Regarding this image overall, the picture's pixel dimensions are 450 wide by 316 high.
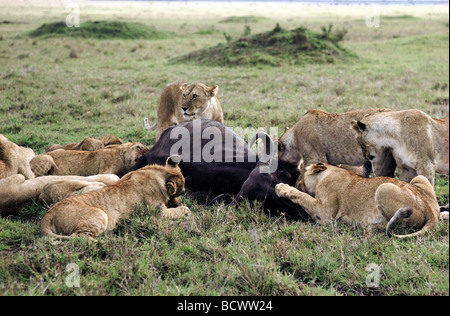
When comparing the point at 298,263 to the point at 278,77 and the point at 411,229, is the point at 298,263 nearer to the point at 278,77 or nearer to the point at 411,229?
the point at 411,229

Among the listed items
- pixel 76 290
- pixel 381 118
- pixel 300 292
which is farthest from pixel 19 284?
pixel 381 118

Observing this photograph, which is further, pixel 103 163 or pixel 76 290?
pixel 103 163

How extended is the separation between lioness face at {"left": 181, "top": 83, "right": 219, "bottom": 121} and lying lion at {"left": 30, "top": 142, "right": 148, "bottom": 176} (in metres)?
1.32

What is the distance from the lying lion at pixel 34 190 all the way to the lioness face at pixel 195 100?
2492 mm

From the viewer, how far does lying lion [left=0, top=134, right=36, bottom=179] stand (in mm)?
5871

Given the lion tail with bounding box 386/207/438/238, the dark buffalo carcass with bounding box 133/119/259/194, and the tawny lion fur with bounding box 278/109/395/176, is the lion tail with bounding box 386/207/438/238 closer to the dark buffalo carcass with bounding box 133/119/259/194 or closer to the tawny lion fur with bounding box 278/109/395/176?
the tawny lion fur with bounding box 278/109/395/176

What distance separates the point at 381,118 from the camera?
568 cm

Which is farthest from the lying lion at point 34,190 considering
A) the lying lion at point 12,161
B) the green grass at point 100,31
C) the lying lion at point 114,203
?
the green grass at point 100,31

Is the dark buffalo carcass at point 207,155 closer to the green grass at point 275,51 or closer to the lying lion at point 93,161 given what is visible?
the lying lion at point 93,161

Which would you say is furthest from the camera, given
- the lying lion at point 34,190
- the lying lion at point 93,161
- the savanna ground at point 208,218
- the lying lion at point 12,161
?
the lying lion at point 93,161

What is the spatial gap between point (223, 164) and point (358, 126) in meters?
1.71

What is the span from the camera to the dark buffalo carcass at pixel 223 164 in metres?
5.52

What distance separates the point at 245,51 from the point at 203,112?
10.9 m

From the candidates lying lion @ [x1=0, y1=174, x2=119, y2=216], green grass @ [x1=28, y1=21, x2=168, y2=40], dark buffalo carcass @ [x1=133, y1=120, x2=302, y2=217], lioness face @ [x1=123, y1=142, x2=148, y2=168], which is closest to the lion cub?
dark buffalo carcass @ [x1=133, y1=120, x2=302, y2=217]
